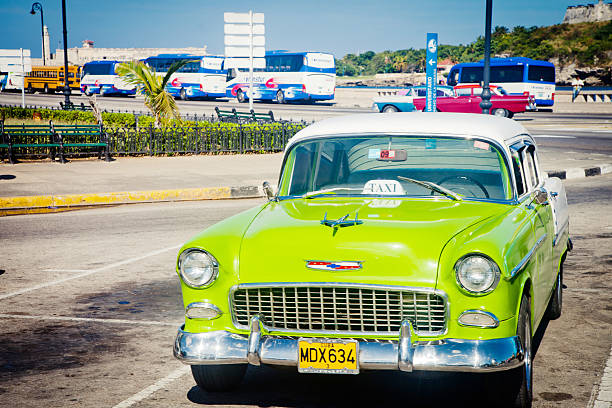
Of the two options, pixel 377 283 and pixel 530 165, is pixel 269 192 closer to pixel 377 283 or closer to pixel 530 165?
pixel 377 283

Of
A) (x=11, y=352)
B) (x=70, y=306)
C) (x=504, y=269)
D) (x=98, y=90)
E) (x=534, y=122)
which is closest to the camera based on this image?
(x=504, y=269)

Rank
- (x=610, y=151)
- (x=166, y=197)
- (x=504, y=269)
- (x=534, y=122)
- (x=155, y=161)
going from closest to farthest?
(x=504, y=269), (x=166, y=197), (x=155, y=161), (x=610, y=151), (x=534, y=122)

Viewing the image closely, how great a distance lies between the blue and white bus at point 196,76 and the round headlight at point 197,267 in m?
52.3

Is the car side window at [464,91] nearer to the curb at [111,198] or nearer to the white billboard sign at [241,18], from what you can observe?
the white billboard sign at [241,18]

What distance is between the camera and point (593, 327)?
6441 mm

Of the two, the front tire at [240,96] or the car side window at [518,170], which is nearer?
the car side window at [518,170]

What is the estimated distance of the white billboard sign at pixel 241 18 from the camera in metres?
24.3

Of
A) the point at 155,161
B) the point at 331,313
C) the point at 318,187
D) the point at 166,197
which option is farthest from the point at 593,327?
the point at 155,161

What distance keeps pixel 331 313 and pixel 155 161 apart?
666 inches

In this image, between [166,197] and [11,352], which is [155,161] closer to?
[166,197]

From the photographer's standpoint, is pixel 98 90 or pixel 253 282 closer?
pixel 253 282

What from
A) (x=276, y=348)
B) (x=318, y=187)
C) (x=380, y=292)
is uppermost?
(x=318, y=187)

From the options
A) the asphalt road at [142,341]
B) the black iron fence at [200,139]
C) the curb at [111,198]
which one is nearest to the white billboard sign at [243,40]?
the black iron fence at [200,139]

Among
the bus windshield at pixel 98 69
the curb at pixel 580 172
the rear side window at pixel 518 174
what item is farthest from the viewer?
the bus windshield at pixel 98 69
